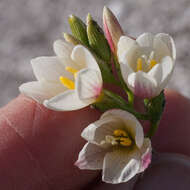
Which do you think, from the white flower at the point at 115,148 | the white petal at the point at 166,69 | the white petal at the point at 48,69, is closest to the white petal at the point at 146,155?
the white flower at the point at 115,148

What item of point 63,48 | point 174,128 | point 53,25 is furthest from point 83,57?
point 53,25

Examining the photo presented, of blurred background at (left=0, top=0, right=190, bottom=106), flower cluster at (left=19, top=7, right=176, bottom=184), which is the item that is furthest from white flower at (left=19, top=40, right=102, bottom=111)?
blurred background at (left=0, top=0, right=190, bottom=106)

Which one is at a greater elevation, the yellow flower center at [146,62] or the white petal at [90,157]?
the yellow flower center at [146,62]

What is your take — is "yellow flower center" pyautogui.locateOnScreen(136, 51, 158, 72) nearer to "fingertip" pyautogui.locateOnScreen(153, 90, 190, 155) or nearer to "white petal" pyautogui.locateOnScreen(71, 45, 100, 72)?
"white petal" pyautogui.locateOnScreen(71, 45, 100, 72)

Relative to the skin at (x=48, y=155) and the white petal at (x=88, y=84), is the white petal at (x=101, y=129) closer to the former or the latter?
the white petal at (x=88, y=84)

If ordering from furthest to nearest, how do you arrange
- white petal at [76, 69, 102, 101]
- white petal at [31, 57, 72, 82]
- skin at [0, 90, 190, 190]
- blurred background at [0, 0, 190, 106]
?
blurred background at [0, 0, 190, 106], skin at [0, 90, 190, 190], white petal at [31, 57, 72, 82], white petal at [76, 69, 102, 101]

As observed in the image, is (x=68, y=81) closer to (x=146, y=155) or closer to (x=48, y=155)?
(x=146, y=155)
